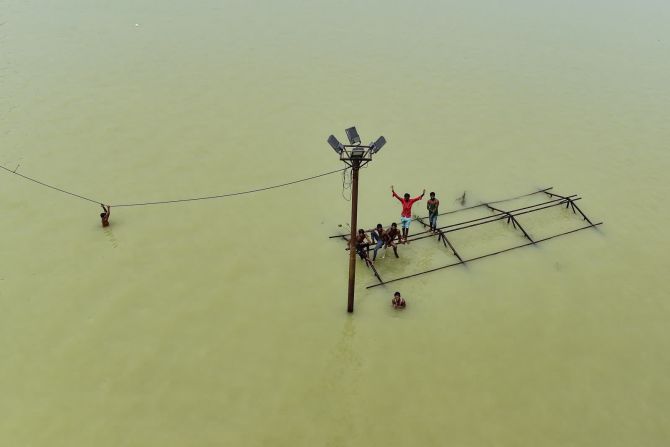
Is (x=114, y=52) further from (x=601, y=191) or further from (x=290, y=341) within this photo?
(x=601, y=191)

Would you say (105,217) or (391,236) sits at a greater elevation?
(105,217)

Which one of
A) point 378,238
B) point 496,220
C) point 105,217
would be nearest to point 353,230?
point 378,238

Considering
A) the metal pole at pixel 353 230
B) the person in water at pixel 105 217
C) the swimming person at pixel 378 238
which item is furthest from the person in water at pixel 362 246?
the person in water at pixel 105 217

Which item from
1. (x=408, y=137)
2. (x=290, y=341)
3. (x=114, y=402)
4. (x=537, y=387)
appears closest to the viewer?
(x=114, y=402)

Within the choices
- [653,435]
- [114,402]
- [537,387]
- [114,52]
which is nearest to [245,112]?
[114,52]

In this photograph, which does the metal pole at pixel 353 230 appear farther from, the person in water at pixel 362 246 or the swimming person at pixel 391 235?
the swimming person at pixel 391 235

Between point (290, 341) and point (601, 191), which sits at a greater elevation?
point (601, 191)

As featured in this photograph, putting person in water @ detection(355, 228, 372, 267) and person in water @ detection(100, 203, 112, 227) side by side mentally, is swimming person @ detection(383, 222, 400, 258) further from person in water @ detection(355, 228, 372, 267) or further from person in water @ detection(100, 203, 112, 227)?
person in water @ detection(100, 203, 112, 227)

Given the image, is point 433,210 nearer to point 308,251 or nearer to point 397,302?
point 397,302
